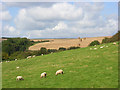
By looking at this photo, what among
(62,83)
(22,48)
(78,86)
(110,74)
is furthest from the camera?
(22,48)

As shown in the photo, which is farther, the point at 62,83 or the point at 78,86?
the point at 62,83

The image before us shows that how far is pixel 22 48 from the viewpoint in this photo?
136375 millimetres

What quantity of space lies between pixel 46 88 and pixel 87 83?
3.79 m

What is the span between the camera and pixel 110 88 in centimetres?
1342

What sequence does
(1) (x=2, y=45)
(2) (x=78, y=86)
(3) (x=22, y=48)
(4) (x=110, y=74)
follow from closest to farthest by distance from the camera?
(2) (x=78, y=86) < (4) (x=110, y=74) < (1) (x=2, y=45) < (3) (x=22, y=48)

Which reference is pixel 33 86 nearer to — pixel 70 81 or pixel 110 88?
pixel 70 81

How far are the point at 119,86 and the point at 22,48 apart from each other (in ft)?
420

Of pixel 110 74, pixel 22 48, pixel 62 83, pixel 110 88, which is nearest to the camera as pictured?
pixel 110 88

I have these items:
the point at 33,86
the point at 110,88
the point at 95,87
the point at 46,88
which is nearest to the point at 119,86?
the point at 110,88

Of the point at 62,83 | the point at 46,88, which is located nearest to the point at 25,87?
the point at 46,88

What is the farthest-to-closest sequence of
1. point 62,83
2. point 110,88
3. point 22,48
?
point 22,48, point 62,83, point 110,88

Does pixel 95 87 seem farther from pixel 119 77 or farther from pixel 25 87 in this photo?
pixel 25 87

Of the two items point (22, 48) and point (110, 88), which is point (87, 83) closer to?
point (110, 88)

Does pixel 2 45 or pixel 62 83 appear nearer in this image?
pixel 62 83
